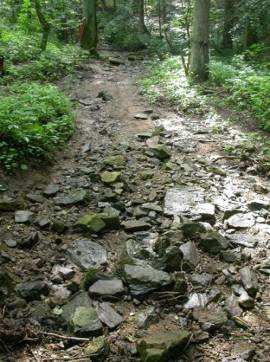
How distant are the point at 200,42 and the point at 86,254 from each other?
8717mm

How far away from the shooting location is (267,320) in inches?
158

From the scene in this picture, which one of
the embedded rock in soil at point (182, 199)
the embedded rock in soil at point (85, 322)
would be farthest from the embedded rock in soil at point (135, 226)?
the embedded rock in soil at point (85, 322)

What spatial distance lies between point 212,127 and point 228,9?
8846 mm

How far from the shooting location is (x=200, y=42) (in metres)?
11.7

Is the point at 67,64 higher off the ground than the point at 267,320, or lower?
higher

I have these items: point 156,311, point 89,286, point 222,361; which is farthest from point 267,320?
point 89,286

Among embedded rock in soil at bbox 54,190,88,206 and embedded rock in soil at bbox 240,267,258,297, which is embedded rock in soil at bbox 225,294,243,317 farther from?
embedded rock in soil at bbox 54,190,88,206

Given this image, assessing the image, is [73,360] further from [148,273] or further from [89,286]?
[148,273]

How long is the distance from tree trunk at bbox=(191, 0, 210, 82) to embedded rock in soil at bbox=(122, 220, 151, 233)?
7.33 meters

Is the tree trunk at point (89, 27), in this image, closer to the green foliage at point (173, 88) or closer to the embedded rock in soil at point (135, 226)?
the green foliage at point (173, 88)

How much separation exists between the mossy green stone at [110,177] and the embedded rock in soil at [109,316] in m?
2.72

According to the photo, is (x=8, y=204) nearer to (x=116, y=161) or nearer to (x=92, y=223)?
(x=92, y=223)

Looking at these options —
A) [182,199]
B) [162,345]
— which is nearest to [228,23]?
[182,199]

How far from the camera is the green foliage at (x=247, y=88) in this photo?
895cm
